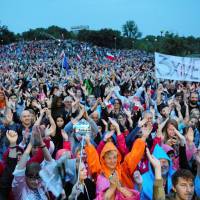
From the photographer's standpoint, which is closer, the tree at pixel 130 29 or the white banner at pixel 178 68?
the white banner at pixel 178 68

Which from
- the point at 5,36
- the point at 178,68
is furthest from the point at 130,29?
the point at 178,68

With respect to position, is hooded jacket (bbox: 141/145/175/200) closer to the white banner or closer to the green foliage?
the white banner

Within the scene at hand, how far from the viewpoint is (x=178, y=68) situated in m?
11.3

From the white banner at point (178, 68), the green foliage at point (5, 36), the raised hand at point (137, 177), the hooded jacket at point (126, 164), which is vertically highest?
the green foliage at point (5, 36)

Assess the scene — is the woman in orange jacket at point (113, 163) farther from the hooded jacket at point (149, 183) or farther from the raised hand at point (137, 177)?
the hooded jacket at point (149, 183)

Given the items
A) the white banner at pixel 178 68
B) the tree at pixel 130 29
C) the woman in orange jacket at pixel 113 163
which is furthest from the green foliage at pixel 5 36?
the woman in orange jacket at pixel 113 163

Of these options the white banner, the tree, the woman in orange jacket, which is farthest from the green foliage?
the woman in orange jacket

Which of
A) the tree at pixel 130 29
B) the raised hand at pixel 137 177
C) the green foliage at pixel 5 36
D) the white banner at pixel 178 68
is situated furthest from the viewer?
the tree at pixel 130 29

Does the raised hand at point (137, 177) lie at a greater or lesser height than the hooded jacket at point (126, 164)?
lesser

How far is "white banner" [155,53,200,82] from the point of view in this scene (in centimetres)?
1111

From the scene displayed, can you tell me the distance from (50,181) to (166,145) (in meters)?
1.80

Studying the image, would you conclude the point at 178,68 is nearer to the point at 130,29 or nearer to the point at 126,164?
the point at 126,164

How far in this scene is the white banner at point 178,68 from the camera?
11107 millimetres

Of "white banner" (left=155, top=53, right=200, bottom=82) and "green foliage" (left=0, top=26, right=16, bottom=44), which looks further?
"green foliage" (left=0, top=26, right=16, bottom=44)
